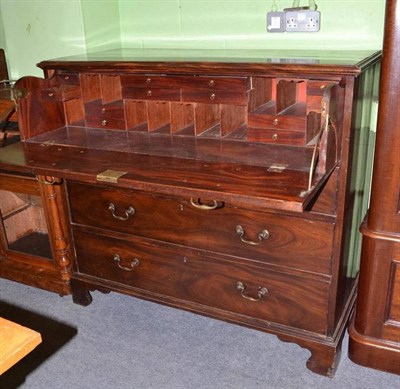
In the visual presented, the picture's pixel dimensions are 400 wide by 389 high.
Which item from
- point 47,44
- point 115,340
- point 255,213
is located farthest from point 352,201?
point 47,44

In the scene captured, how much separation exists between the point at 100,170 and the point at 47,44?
4.05ft

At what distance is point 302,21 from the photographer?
6.88 feet

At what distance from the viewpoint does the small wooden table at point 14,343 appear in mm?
882

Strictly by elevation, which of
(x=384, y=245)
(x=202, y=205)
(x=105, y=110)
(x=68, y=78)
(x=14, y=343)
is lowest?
(x=384, y=245)

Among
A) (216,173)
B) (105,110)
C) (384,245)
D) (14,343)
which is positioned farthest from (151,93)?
(14,343)

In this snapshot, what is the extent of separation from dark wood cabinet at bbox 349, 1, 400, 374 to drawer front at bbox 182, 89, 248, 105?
496 mm

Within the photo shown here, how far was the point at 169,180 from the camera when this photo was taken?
1547mm

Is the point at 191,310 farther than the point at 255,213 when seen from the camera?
Yes

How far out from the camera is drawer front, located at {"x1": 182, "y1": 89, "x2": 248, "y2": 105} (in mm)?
1812

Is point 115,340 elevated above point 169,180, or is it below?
below

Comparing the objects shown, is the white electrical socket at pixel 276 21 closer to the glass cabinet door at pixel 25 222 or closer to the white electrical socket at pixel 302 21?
the white electrical socket at pixel 302 21

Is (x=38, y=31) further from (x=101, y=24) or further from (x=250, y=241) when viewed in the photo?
(x=250, y=241)

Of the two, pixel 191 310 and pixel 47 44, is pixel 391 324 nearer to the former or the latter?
pixel 191 310

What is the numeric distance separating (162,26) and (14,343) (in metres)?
1.89
